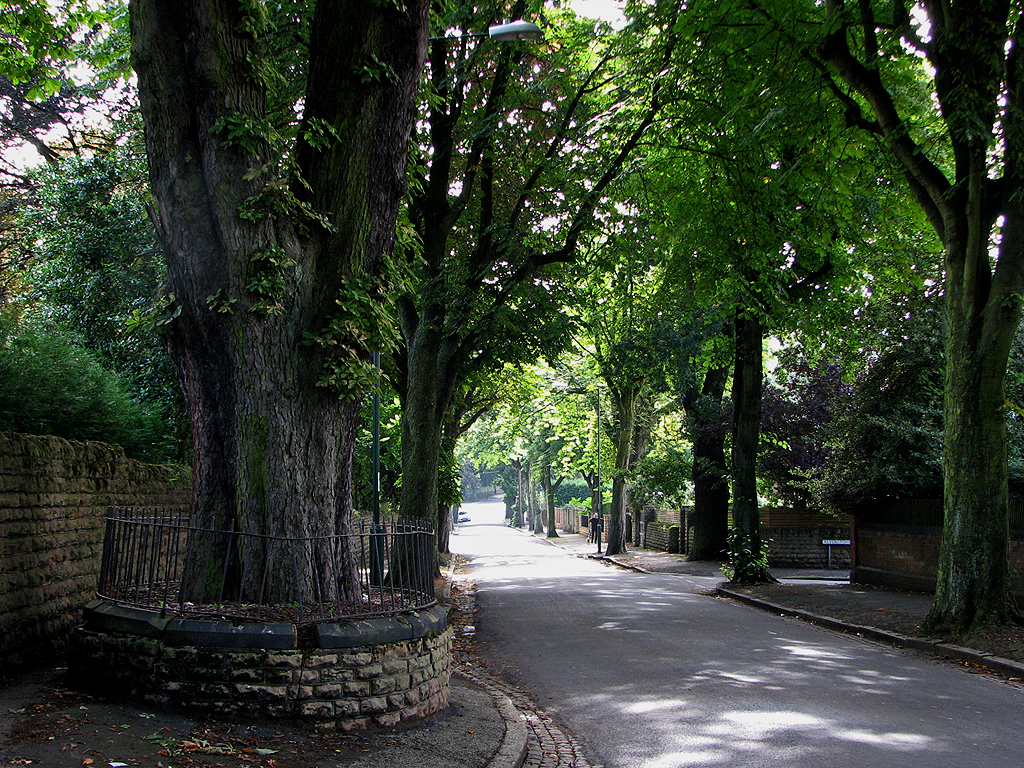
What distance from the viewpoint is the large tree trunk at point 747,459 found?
60.4 ft

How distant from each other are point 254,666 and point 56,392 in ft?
23.5

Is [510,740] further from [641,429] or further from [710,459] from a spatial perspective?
[641,429]

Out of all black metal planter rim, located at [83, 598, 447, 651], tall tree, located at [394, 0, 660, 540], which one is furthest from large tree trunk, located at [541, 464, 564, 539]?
black metal planter rim, located at [83, 598, 447, 651]

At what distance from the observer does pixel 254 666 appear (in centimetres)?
555

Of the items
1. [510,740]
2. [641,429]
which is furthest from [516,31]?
[641,429]

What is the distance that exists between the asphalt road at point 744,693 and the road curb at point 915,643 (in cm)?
30

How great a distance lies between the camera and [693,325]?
78.2 ft

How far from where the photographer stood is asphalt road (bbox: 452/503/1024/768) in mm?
5875

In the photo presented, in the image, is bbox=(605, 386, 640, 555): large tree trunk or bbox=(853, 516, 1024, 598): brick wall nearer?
bbox=(853, 516, 1024, 598): brick wall

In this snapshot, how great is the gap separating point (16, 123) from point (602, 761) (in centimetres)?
2069

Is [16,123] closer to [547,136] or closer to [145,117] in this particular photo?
[547,136]

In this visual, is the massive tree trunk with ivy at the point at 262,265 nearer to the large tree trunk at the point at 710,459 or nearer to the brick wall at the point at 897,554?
the brick wall at the point at 897,554

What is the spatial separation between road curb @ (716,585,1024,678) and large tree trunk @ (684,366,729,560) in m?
10.3

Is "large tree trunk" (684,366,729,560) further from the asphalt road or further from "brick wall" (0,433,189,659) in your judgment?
"brick wall" (0,433,189,659)
